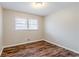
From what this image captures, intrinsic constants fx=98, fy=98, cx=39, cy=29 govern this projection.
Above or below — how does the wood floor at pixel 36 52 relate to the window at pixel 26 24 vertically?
below

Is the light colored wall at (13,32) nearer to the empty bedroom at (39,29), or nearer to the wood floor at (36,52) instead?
the empty bedroom at (39,29)

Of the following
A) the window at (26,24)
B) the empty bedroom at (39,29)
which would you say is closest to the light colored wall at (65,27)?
the empty bedroom at (39,29)

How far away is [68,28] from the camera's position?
9.07 feet

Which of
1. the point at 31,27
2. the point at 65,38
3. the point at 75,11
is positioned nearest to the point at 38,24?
the point at 31,27

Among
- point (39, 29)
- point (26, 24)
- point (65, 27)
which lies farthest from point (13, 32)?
point (65, 27)

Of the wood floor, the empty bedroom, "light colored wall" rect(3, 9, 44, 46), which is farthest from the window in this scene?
the wood floor

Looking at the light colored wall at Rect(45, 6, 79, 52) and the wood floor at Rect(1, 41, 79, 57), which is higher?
the light colored wall at Rect(45, 6, 79, 52)

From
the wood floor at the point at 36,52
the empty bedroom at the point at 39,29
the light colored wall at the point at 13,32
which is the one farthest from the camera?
the light colored wall at the point at 13,32

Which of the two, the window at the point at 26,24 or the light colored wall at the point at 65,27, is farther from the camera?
the window at the point at 26,24

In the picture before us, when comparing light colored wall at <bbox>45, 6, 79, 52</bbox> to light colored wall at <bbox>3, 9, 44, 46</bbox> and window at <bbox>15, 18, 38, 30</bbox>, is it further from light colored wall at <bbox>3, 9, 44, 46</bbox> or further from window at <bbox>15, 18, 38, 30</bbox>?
light colored wall at <bbox>3, 9, 44, 46</bbox>

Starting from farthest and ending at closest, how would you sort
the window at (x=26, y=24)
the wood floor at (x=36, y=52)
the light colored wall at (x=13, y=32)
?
the window at (x=26, y=24), the light colored wall at (x=13, y=32), the wood floor at (x=36, y=52)

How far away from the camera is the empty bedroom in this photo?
251 cm

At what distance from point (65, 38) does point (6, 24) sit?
73.6 inches

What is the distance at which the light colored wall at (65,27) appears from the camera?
2520 millimetres
